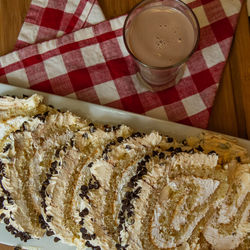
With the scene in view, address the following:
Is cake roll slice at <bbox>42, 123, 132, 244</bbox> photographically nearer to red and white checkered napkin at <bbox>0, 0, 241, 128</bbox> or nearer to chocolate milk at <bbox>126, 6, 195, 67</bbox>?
red and white checkered napkin at <bbox>0, 0, 241, 128</bbox>

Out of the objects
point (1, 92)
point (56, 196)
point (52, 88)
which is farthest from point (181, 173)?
point (1, 92)

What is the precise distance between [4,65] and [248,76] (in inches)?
58.4

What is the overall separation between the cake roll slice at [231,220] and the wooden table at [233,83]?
408 millimetres

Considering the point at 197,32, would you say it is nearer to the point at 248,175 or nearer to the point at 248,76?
the point at 248,76

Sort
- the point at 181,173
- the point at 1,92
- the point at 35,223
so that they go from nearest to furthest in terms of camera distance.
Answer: the point at 181,173 → the point at 35,223 → the point at 1,92

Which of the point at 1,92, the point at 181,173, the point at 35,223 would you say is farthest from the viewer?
the point at 1,92

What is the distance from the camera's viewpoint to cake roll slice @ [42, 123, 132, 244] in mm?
1877

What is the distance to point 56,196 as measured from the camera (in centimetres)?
187

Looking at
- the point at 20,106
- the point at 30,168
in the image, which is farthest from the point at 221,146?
the point at 20,106

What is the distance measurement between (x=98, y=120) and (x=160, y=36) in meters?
0.58

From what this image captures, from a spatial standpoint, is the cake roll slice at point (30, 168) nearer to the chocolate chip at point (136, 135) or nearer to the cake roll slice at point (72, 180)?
the cake roll slice at point (72, 180)

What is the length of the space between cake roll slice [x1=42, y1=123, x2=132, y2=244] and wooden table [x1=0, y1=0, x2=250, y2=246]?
48 centimetres

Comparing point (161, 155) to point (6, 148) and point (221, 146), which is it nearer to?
point (221, 146)

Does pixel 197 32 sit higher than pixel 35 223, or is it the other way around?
pixel 197 32
